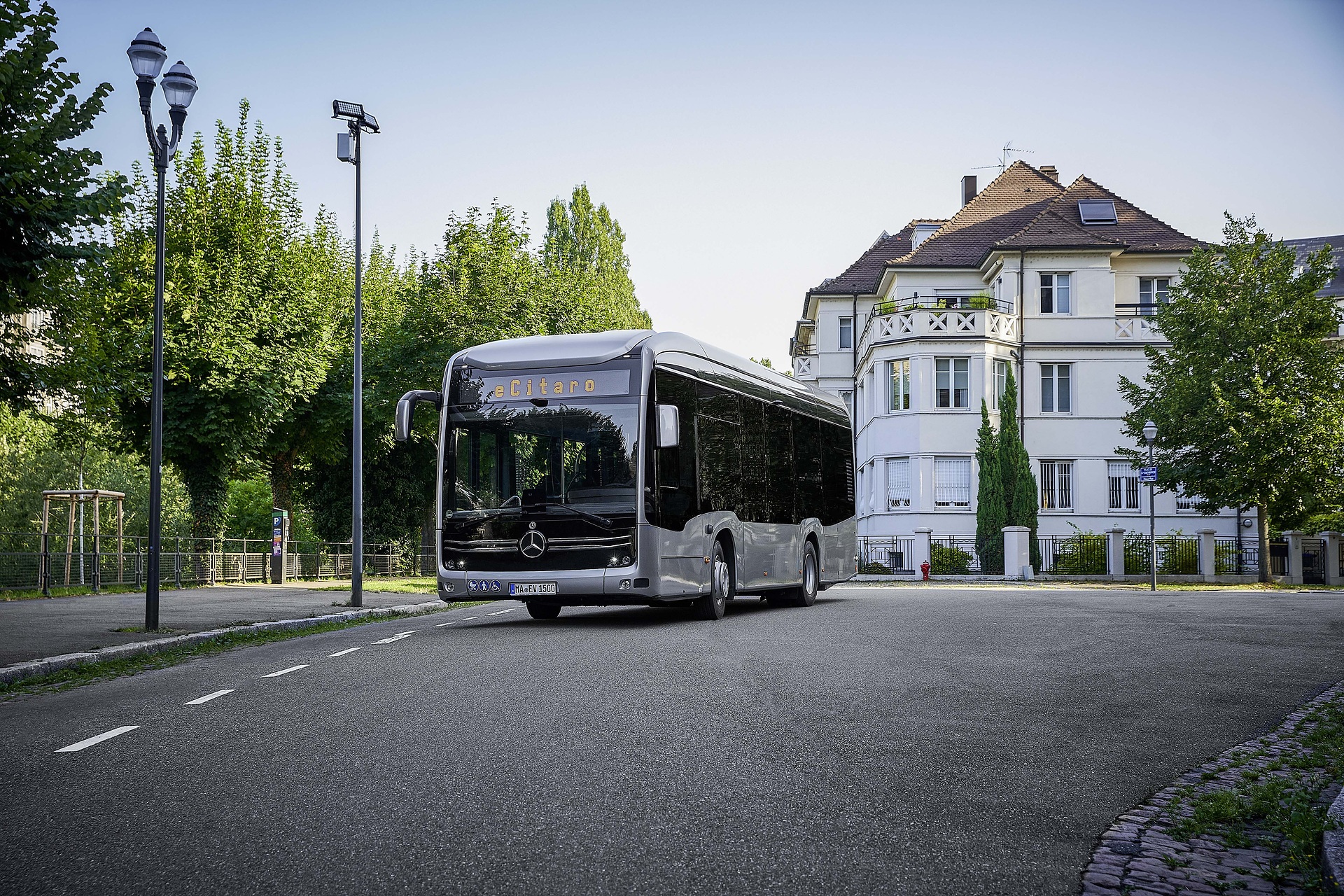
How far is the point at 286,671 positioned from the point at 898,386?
35.5m

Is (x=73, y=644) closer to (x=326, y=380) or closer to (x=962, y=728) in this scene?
(x=962, y=728)

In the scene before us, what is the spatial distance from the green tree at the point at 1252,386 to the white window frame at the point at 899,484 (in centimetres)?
753

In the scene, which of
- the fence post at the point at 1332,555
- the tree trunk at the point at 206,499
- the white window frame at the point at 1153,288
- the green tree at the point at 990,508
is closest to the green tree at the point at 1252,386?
the fence post at the point at 1332,555

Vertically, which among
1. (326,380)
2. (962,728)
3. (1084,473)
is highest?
(326,380)

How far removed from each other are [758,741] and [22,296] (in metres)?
9.55

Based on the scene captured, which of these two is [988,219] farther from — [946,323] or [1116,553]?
[1116,553]

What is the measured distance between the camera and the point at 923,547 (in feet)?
136

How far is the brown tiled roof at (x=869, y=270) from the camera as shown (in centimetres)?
5678

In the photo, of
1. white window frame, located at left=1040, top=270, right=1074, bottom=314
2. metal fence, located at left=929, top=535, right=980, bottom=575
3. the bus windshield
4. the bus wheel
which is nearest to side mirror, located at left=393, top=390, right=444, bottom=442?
the bus windshield

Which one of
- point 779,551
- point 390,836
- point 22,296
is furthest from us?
point 779,551

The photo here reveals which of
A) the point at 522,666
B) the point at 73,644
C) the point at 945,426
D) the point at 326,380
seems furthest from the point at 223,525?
the point at 522,666

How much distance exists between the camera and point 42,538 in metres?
27.3

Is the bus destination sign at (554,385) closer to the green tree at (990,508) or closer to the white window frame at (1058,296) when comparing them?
the green tree at (990,508)

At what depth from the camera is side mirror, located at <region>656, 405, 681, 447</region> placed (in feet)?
52.5
